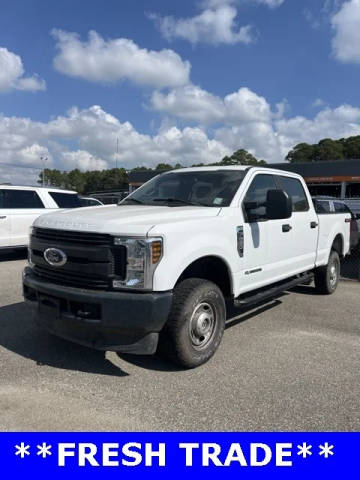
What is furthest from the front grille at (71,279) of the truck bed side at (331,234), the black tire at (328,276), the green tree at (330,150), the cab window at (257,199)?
the green tree at (330,150)

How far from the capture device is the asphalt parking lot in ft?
9.99

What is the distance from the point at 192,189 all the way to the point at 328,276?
348 centimetres

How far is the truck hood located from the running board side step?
1084 millimetres

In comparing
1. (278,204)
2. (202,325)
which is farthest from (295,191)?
(202,325)

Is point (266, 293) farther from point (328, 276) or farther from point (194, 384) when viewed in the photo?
point (328, 276)

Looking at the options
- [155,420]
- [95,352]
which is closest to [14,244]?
[95,352]

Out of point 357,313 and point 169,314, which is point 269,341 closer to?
point 169,314

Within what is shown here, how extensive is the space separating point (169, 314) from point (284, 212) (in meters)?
Result: 1.77

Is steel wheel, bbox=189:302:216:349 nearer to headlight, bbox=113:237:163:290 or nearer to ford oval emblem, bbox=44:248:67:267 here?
headlight, bbox=113:237:163:290

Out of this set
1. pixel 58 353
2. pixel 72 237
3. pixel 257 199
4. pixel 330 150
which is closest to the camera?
pixel 72 237

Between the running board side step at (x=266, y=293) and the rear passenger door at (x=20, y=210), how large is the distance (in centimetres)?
686

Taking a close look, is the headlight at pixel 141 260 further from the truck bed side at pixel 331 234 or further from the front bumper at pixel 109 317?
the truck bed side at pixel 331 234

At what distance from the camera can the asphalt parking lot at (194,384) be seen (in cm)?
304

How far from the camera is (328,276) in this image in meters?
7.07
